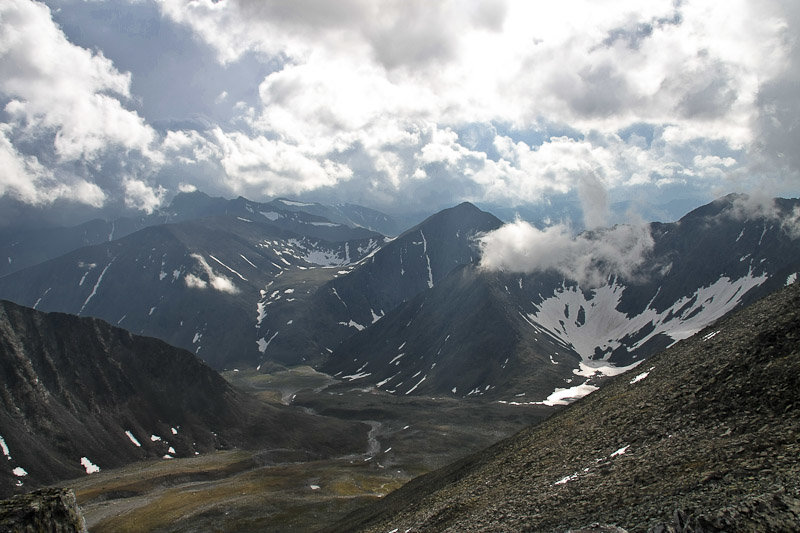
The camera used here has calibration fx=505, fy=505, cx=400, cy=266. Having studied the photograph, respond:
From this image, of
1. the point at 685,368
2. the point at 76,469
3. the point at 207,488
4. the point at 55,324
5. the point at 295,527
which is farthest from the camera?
the point at 55,324

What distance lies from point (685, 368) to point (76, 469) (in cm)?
14931

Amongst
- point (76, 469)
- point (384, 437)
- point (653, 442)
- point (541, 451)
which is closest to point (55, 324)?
point (76, 469)

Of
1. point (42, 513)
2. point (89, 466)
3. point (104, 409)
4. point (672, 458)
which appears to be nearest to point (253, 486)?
point (89, 466)

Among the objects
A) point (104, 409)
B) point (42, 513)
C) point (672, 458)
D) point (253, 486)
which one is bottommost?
point (672, 458)

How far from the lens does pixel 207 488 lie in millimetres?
111688

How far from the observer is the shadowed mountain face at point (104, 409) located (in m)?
137

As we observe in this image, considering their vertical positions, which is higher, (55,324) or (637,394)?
(55,324)

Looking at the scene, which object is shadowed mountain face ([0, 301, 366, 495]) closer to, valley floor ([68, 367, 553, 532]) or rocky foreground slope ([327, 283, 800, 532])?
valley floor ([68, 367, 553, 532])

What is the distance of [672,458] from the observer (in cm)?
3036

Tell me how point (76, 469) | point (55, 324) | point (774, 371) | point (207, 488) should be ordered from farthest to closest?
1. point (55, 324)
2. point (76, 469)
3. point (207, 488)
4. point (774, 371)

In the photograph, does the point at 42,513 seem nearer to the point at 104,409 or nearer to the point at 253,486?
the point at 253,486

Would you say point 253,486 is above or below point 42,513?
below

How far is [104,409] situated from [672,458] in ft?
578

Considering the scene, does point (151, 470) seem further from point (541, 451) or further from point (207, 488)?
point (541, 451)
